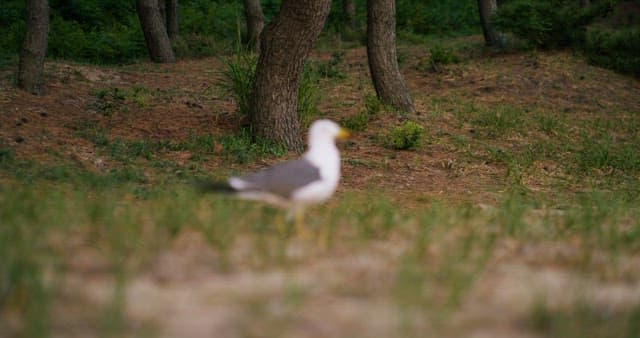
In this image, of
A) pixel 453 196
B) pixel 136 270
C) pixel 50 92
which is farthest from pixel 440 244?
pixel 50 92

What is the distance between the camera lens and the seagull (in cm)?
482

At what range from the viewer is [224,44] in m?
20.7

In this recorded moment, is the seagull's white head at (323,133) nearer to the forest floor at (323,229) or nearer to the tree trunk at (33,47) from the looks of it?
the forest floor at (323,229)

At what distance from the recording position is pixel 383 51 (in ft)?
42.8

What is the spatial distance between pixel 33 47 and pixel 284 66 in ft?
13.7

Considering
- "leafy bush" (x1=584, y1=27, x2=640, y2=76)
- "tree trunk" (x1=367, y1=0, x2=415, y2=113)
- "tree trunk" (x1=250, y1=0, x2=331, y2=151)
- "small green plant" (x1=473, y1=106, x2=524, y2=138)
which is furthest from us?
"leafy bush" (x1=584, y1=27, x2=640, y2=76)

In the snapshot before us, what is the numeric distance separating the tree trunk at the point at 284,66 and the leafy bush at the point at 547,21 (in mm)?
8220

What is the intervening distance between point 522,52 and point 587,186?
8756 mm

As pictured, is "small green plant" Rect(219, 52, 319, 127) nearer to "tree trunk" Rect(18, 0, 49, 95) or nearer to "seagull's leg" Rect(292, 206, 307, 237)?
"tree trunk" Rect(18, 0, 49, 95)

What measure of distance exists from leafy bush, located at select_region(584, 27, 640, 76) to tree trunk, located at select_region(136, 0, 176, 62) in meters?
9.72

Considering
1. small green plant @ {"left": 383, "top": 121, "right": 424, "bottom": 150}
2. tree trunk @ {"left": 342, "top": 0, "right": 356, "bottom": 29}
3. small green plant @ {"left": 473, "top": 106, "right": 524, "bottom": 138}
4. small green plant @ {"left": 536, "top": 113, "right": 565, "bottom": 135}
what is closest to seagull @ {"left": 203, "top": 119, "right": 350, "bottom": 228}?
small green plant @ {"left": 383, "top": 121, "right": 424, "bottom": 150}

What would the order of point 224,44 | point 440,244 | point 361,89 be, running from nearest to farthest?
point 440,244 → point 361,89 → point 224,44

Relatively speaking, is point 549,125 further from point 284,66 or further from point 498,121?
point 284,66

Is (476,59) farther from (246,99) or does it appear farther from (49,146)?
(49,146)
